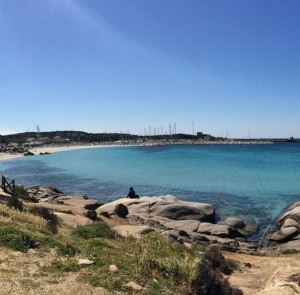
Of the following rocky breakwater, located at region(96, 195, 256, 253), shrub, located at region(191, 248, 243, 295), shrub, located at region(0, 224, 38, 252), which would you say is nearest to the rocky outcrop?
rocky breakwater, located at region(96, 195, 256, 253)

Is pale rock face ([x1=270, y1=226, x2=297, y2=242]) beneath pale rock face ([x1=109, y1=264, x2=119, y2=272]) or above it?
beneath

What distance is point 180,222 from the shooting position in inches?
1134

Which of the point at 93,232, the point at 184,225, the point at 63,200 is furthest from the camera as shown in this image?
the point at 63,200

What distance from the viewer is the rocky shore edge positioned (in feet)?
73.6

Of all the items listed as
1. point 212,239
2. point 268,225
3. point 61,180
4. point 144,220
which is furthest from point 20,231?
point 61,180

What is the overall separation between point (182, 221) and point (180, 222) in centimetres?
37

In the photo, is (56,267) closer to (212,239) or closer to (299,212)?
(212,239)

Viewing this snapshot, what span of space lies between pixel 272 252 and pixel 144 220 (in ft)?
35.1


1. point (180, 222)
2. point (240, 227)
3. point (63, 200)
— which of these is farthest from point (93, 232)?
point (63, 200)

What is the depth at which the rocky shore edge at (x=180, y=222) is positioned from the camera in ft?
73.6

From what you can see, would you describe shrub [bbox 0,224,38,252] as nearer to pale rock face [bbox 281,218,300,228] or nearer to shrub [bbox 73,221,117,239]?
shrub [bbox 73,221,117,239]

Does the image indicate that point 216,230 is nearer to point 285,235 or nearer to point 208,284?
point 285,235

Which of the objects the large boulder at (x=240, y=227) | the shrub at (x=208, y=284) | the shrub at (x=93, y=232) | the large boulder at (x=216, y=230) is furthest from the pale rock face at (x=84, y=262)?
the large boulder at (x=240, y=227)

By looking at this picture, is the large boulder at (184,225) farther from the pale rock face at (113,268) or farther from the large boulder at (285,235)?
the pale rock face at (113,268)
